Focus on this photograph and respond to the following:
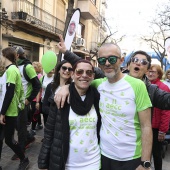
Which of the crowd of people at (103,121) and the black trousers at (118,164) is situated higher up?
the crowd of people at (103,121)

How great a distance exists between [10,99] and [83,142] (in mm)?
1690

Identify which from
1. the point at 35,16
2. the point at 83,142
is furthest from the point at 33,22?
the point at 83,142

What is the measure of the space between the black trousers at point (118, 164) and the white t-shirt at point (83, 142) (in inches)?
2.5

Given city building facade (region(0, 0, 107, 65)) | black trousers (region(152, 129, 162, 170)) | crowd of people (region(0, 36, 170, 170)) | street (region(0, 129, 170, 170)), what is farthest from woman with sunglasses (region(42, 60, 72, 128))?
city building facade (region(0, 0, 107, 65))

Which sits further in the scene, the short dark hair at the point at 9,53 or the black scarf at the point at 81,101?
Result: the short dark hair at the point at 9,53

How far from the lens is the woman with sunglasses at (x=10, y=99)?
3.22 metres

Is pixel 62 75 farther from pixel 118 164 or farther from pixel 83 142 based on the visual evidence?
pixel 118 164

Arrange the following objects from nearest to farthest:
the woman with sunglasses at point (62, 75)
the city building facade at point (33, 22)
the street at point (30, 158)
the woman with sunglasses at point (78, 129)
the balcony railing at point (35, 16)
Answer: the woman with sunglasses at point (78, 129), the woman with sunglasses at point (62, 75), the street at point (30, 158), the city building facade at point (33, 22), the balcony railing at point (35, 16)

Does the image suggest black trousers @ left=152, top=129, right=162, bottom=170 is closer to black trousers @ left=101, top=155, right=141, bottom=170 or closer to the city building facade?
black trousers @ left=101, top=155, right=141, bottom=170

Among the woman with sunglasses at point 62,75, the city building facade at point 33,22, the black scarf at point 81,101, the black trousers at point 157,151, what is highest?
the city building facade at point 33,22

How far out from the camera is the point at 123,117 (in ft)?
6.22

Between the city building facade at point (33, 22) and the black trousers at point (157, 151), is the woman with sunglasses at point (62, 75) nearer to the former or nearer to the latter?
the black trousers at point (157, 151)

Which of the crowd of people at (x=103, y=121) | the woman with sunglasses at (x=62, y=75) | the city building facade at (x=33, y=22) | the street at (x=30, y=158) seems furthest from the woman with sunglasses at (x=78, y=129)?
the city building facade at (x=33, y=22)

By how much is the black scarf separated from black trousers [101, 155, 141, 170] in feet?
1.57
